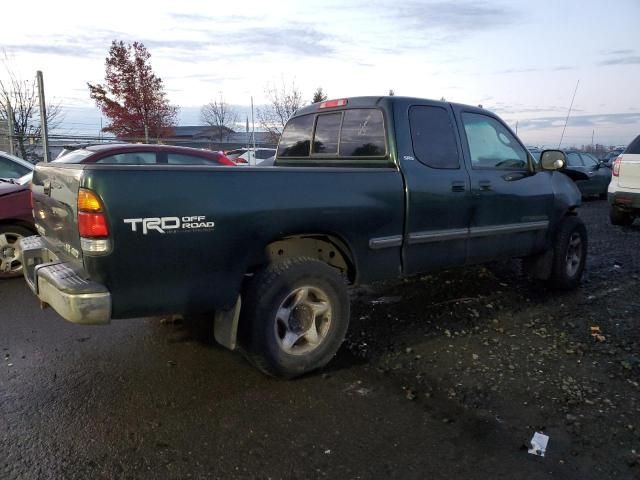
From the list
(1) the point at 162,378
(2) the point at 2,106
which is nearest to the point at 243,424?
(1) the point at 162,378

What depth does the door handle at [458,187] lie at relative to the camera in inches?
171

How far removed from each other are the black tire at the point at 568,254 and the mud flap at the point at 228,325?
378cm

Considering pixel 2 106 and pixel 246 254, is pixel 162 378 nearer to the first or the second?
pixel 246 254

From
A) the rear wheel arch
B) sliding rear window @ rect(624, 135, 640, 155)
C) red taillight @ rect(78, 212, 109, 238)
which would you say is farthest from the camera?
sliding rear window @ rect(624, 135, 640, 155)

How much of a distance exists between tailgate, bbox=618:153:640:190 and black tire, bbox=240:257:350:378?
7964mm

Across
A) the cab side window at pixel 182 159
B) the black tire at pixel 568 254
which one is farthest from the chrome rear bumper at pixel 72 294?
the cab side window at pixel 182 159

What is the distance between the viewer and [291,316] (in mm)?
3646

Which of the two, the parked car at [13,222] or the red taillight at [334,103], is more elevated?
the red taillight at [334,103]

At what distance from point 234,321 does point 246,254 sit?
0.45 m

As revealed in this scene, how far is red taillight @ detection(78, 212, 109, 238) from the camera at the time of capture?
2799 mm

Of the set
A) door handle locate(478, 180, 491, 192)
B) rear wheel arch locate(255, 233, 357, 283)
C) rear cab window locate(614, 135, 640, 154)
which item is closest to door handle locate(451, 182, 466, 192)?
door handle locate(478, 180, 491, 192)

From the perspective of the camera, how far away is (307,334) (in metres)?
3.69

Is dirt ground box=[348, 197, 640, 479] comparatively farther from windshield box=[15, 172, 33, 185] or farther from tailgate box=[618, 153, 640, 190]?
windshield box=[15, 172, 33, 185]

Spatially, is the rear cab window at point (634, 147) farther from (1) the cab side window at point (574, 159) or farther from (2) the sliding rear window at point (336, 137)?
(2) the sliding rear window at point (336, 137)
